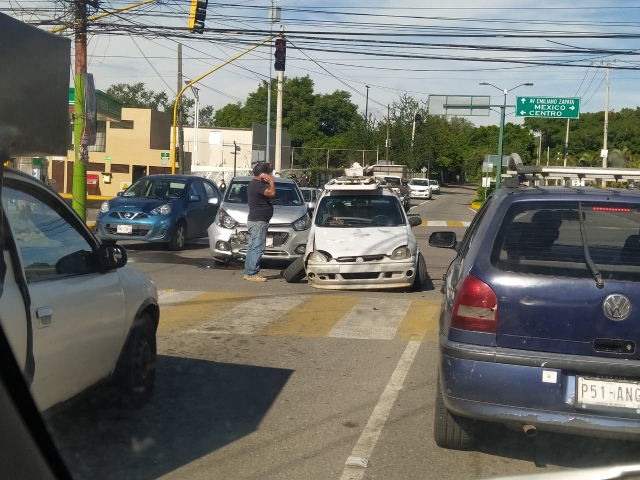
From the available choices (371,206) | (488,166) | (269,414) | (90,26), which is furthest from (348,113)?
(269,414)

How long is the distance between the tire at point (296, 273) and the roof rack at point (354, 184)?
4.35ft

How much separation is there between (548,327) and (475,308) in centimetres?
41

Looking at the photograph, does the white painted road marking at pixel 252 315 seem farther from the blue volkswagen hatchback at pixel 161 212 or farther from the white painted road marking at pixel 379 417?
the blue volkswagen hatchback at pixel 161 212

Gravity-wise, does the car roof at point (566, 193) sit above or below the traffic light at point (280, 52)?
below

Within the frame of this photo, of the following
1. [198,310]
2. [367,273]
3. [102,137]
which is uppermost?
[102,137]

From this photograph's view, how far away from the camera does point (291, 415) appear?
569 centimetres

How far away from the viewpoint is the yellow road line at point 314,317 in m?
8.57

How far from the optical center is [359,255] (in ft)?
36.9

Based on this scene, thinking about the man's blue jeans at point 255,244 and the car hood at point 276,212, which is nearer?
the man's blue jeans at point 255,244

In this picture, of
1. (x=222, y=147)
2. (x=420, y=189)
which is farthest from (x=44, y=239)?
(x=222, y=147)

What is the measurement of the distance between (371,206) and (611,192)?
24.5ft

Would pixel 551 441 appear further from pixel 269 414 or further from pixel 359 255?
pixel 359 255

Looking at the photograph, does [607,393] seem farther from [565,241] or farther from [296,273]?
[296,273]

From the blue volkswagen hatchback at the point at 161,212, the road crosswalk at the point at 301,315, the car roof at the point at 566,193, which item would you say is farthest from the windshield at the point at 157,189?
the car roof at the point at 566,193
